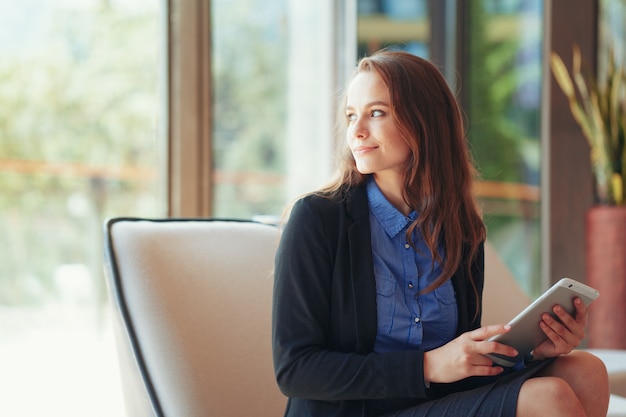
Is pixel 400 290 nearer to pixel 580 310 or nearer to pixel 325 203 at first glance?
pixel 325 203

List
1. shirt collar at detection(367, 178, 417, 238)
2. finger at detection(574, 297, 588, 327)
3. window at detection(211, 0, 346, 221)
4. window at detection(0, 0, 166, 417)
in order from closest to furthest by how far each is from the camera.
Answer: finger at detection(574, 297, 588, 327)
shirt collar at detection(367, 178, 417, 238)
window at detection(0, 0, 166, 417)
window at detection(211, 0, 346, 221)

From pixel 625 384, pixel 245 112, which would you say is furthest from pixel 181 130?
pixel 625 384

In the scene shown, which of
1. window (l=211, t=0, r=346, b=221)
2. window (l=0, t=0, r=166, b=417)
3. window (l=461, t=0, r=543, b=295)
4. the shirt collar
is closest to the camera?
the shirt collar

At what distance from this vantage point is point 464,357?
136 cm

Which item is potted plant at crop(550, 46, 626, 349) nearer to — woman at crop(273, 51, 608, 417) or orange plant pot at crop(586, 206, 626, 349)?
orange plant pot at crop(586, 206, 626, 349)

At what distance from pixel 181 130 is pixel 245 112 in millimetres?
359

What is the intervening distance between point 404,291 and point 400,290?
1cm

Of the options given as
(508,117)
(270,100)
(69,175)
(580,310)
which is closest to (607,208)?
(508,117)

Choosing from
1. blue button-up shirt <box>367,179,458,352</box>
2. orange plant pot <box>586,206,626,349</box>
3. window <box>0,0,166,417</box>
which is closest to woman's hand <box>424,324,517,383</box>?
blue button-up shirt <box>367,179,458,352</box>

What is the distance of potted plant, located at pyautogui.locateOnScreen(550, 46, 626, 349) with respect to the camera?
3.75 metres

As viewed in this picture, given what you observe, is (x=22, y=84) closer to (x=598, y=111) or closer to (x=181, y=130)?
(x=181, y=130)

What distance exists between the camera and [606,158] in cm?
388

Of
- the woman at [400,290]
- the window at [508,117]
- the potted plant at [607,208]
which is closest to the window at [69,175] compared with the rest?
the window at [508,117]

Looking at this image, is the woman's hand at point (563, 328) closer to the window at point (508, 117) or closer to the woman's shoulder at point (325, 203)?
the woman's shoulder at point (325, 203)
